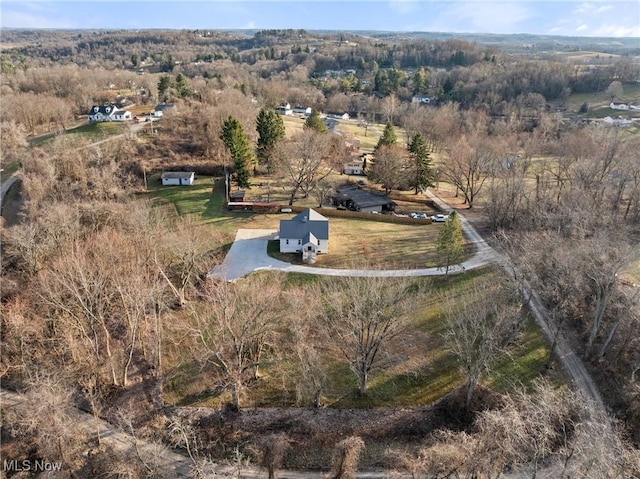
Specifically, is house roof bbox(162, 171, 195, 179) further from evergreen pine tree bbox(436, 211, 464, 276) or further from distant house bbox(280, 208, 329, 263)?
evergreen pine tree bbox(436, 211, 464, 276)

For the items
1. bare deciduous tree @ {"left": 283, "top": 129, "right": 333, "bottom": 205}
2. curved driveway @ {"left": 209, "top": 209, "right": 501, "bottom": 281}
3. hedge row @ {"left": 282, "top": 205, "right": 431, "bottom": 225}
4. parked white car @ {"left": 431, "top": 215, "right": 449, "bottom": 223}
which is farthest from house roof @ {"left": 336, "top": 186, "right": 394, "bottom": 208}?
curved driveway @ {"left": 209, "top": 209, "right": 501, "bottom": 281}

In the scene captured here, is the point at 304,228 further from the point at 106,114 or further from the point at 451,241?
the point at 106,114

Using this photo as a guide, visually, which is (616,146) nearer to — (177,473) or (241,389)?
(241,389)

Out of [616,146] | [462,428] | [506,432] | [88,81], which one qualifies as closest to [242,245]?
[462,428]

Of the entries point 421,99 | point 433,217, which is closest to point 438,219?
point 433,217

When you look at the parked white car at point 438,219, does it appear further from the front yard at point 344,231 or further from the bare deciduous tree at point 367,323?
the bare deciduous tree at point 367,323

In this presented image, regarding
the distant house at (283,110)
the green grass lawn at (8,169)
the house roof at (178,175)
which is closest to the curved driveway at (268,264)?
the house roof at (178,175)
